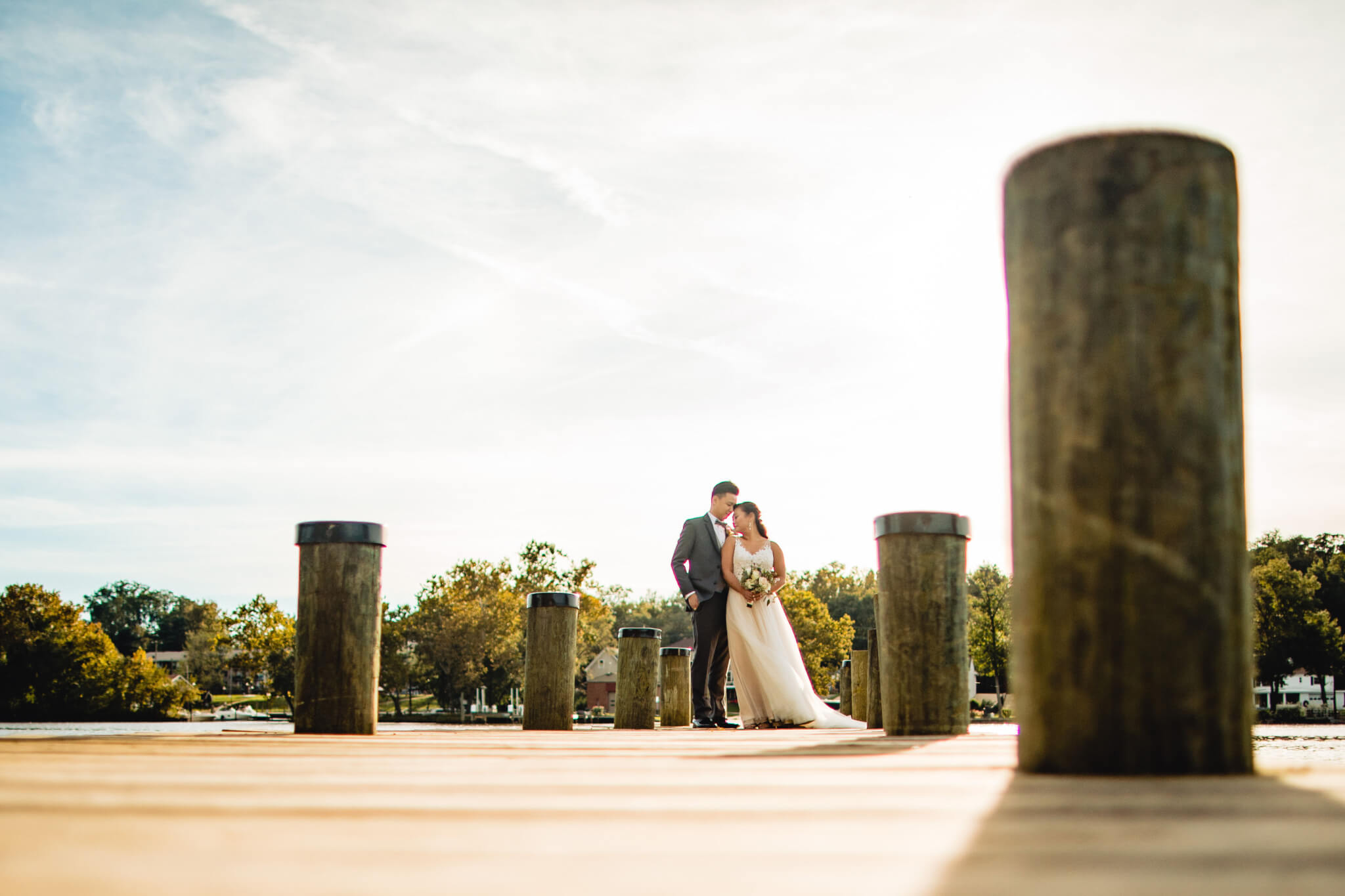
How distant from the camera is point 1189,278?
2273 millimetres

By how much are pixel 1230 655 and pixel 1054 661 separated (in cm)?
34

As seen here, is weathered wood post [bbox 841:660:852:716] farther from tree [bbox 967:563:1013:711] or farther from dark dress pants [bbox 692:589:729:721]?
tree [bbox 967:563:1013:711]

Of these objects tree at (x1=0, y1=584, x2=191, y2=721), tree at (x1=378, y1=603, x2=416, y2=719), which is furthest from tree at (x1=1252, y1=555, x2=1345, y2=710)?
tree at (x1=0, y1=584, x2=191, y2=721)

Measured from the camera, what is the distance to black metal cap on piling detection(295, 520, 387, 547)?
5.70 meters

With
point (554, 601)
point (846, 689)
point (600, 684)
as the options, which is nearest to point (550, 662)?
point (554, 601)

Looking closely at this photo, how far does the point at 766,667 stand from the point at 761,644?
0.81 feet

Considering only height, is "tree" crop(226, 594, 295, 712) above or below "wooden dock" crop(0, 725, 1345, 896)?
below

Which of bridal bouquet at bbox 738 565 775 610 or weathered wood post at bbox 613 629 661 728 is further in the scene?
weathered wood post at bbox 613 629 661 728

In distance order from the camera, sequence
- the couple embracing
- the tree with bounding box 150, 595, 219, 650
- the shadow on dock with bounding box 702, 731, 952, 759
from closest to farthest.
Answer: the shadow on dock with bounding box 702, 731, 952, 759 → the couple embracing → the tree with bounding box 150, 595, 219, 650

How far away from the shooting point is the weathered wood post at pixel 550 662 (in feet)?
32.4

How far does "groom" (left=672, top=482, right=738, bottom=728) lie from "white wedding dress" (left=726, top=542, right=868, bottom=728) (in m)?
0.19

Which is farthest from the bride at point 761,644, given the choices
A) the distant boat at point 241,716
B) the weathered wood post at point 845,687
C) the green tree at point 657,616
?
the green tree at point 657,616

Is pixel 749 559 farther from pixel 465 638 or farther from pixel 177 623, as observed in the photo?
pixel 177 623

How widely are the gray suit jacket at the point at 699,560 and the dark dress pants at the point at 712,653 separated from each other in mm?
125
